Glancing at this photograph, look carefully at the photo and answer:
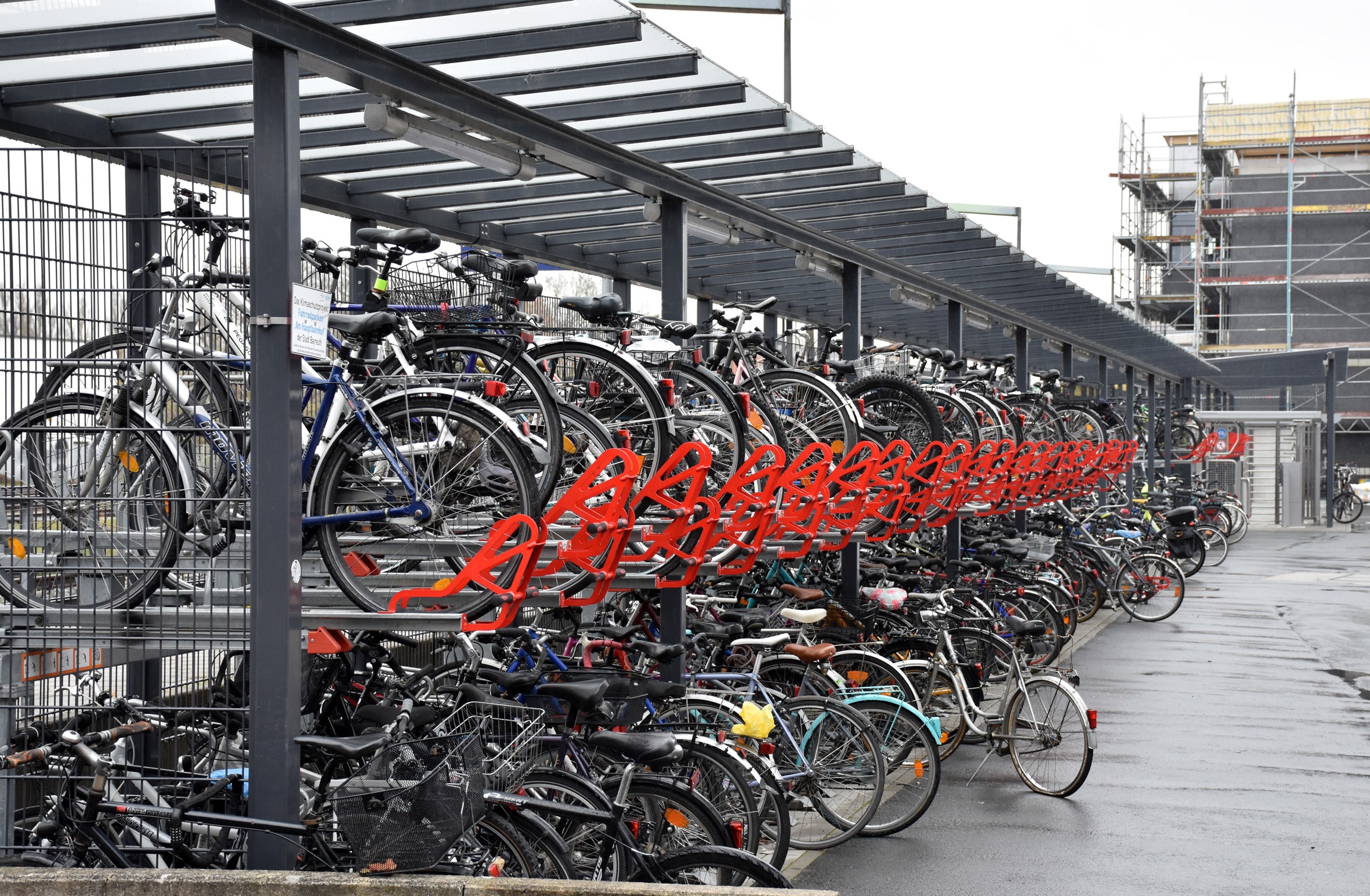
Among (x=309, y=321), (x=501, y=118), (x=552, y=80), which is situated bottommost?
(x=309, y=321)

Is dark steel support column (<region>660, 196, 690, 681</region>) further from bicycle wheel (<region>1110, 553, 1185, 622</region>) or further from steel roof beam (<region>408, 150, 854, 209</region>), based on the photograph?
bicycle wheel (<region>1110, 553, 1185, 622</region>)

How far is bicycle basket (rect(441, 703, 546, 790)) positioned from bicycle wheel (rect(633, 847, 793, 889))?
0.51m

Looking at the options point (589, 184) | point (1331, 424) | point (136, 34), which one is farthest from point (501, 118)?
point (1331, 424)

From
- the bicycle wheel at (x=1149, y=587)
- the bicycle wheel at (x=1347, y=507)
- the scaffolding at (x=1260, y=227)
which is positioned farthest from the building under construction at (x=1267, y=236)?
the bicycle wheel at (x=1149, y=587)

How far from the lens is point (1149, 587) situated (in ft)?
45.9

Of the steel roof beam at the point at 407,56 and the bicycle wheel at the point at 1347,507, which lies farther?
the bicycle wheel at the point at 1347,507

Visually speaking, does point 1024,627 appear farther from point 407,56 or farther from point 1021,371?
point 1021,371

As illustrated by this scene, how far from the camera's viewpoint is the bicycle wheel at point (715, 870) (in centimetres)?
394

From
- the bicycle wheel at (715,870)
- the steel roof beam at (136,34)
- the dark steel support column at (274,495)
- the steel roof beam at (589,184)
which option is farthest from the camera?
the steel roof beam at (589,184)

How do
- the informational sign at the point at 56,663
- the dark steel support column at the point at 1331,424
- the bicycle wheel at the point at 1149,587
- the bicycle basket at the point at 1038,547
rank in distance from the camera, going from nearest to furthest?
the informational sign at the point at 56,663 → the bicycle basket at the point at 1038,547 → the bicycle wheel at the point at 1149,587 → the dark steel support column at the point at 1331,424

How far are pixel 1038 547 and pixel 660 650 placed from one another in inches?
233

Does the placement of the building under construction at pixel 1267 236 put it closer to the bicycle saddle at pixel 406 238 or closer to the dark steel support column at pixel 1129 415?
the dark steel support column at pixel 1129 415

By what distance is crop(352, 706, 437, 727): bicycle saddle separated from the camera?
4344 millimetres

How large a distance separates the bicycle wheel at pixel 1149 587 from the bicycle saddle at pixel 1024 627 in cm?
679
